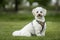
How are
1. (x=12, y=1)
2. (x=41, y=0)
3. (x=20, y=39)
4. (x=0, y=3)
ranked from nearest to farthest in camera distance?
1. (x=20, y=39)
2. (x=0, y=3)
3. (x=41, y=0)
4. (x=12, y=1)

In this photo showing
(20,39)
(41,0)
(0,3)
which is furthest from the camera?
(41,0)

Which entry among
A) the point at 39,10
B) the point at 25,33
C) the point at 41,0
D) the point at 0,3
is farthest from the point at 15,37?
the point at 41,0

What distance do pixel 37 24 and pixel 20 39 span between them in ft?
2.82

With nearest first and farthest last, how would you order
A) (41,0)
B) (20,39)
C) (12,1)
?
(20,39) < (41,0) < (12,1)

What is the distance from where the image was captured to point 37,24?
31.8 ft

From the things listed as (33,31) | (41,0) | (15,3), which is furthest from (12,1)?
(33,31)

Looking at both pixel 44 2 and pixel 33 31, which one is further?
pixel 44 2

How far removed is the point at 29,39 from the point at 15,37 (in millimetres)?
562

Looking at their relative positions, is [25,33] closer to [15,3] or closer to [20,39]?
[20,39]

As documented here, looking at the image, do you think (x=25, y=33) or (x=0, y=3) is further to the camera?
(x=0, y=3)

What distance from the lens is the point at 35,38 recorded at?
9.34 metres

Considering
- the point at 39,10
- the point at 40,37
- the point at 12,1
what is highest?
the point at 39,10

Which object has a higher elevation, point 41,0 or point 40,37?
point 40,37

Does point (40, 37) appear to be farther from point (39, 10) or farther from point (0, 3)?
point (0, 3)
